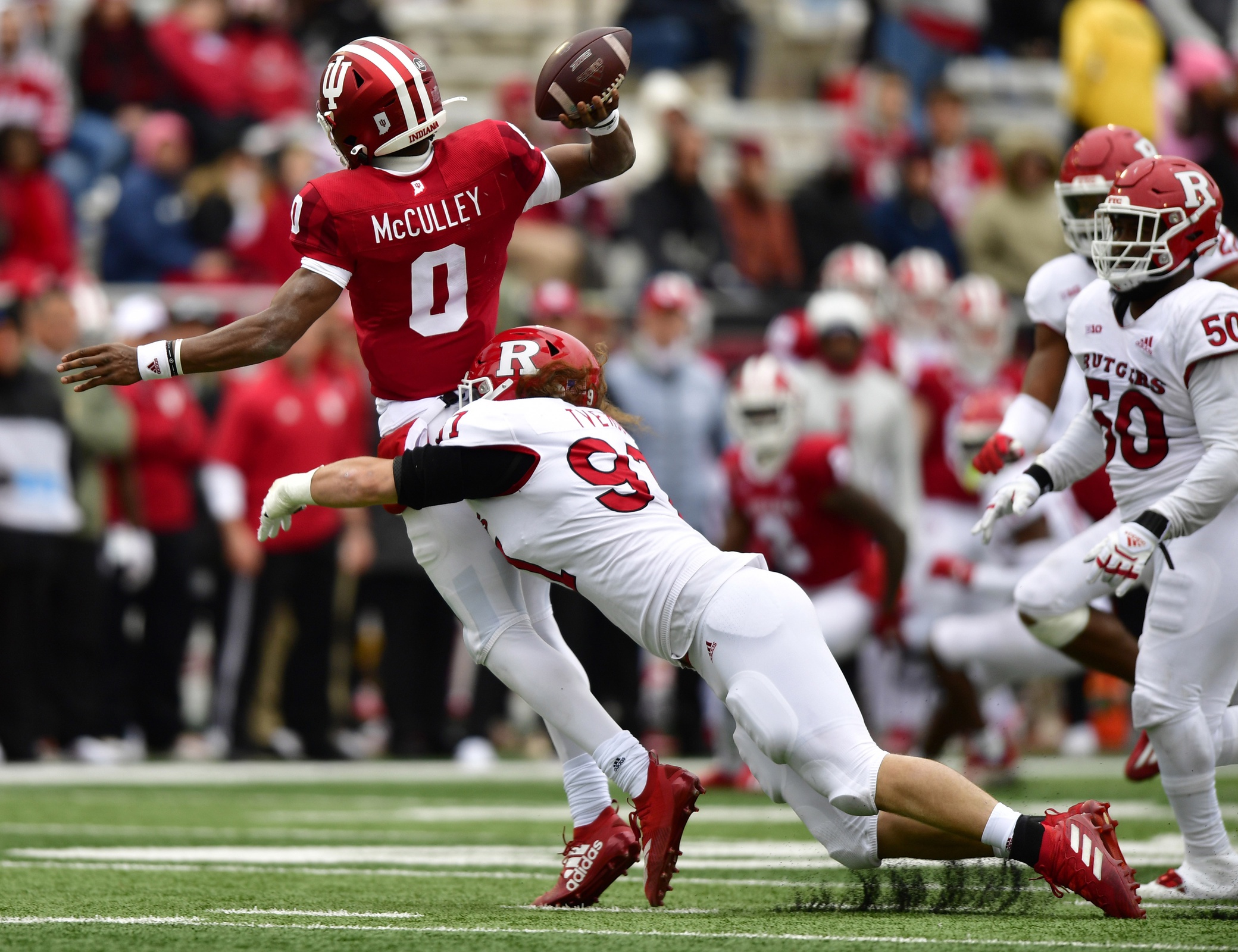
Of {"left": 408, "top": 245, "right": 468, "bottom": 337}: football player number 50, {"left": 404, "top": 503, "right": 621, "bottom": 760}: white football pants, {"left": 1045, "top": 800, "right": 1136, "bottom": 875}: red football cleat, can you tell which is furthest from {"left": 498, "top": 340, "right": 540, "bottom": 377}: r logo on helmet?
{"left": 1045, "top": 800, "right": 1136, "bottom": 875}: red football cleat

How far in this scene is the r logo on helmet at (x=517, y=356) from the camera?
5.02 m

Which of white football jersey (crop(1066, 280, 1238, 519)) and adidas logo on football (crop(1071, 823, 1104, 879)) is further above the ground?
white football jersey (crop(1066, 280, 1238, 519))

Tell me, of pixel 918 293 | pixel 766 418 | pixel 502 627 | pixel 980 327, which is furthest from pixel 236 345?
pixel 918 293

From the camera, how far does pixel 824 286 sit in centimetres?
1161

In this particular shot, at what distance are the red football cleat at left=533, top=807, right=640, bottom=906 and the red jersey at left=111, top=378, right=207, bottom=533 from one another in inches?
242

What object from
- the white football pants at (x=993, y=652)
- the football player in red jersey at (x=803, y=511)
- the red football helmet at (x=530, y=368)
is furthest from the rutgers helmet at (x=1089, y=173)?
the football player in red jersey at (x=803, y=511)

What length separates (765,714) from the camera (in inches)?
182

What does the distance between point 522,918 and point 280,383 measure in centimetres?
631

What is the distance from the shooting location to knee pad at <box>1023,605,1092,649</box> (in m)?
6.24

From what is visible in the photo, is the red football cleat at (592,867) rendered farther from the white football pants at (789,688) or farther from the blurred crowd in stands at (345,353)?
the blurred crowd in stands at (345,353)

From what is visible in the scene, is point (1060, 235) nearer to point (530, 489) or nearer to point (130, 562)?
point (130, 562)

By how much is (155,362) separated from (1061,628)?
283cm

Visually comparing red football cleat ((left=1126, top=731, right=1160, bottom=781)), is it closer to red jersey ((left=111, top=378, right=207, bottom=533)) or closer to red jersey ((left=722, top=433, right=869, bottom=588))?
red jersey ((left=722, top=433, right=869, bottom=588))

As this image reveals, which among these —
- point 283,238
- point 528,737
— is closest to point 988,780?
point 528,737
